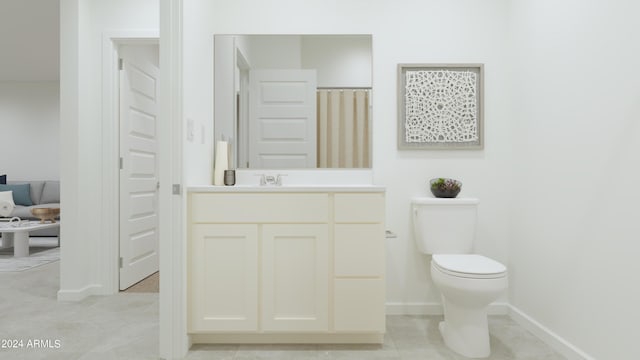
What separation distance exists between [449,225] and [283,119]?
1242 mm

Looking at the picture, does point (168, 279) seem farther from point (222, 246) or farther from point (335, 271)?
point (335, 271)

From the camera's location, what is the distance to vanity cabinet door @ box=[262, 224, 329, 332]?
195 cm

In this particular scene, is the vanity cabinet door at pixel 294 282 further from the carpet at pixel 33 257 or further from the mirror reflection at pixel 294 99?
the carpet at pixel 33 257

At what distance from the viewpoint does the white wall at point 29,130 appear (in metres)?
6.09

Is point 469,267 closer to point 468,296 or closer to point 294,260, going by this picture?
point 468,296

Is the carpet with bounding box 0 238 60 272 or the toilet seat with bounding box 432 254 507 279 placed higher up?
the toilet seat with bounding box 432 254 507 279

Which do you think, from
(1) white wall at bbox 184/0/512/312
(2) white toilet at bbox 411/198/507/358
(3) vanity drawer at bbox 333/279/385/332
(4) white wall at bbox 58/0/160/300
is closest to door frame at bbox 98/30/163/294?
(4) white wall at bbox 58/0/160/300

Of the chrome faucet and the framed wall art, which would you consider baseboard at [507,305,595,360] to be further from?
the chrome faucet

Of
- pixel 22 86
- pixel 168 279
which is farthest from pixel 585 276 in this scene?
pixel 22 86

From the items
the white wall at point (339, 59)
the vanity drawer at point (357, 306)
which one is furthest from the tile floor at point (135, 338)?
the white wall at point (339, 59)

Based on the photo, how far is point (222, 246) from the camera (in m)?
1.95

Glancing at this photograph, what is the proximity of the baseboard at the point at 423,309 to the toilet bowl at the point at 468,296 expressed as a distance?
0.43 m

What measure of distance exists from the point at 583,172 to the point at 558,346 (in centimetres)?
89

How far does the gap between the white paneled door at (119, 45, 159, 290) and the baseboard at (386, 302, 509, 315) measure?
2.04m
